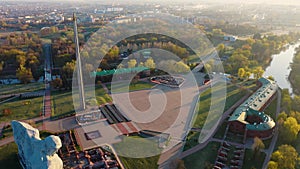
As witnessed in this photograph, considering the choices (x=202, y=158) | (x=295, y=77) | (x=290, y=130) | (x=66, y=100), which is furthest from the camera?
(x=295, y=77)

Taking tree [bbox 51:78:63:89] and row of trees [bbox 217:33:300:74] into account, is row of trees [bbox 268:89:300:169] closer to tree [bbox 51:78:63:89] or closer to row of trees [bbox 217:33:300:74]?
row of trees [bbox 217:33:300:74]

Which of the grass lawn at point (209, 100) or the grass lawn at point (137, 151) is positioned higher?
the grass lawn at point (209, 100)

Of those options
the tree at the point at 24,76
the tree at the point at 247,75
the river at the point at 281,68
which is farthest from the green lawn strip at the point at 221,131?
the tree at the point at 24,76

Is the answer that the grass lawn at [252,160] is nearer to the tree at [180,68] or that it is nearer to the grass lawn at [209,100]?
the grass lawn at [209,100]

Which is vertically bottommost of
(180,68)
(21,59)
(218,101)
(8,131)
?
(8,131)

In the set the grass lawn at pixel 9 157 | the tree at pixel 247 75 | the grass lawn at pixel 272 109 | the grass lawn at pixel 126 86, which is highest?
the tree at pixel 247 75

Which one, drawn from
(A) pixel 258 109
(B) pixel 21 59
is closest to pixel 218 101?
(A) pixel 258 109

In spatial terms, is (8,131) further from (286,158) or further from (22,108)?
(286,158)
